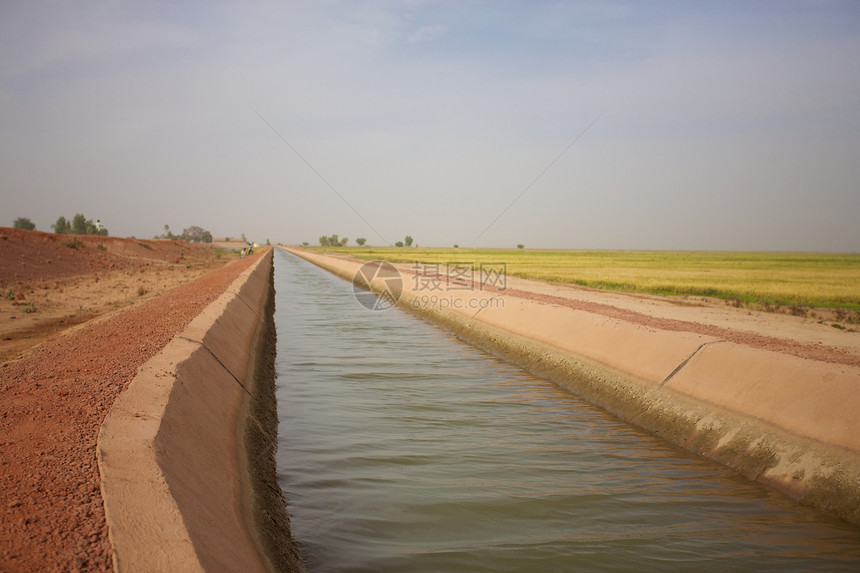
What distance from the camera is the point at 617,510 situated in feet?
15.3

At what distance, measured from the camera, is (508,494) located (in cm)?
488

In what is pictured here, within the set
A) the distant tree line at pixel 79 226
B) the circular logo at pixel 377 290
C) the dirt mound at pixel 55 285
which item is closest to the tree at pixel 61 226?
the distant tree line at pixel 79 226

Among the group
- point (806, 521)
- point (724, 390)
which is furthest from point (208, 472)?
point (724, 390)

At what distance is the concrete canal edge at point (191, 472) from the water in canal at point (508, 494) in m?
0.31

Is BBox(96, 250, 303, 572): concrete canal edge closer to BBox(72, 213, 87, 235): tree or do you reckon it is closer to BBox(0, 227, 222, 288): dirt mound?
BBox(0, 227, 222, 288): dirt mound

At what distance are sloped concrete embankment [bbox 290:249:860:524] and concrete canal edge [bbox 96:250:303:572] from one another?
4.20 metres

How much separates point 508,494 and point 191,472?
249 cm

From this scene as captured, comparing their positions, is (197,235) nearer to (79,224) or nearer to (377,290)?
(79,224)

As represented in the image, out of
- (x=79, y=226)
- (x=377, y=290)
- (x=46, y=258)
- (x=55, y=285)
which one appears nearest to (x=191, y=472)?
(x=55, y=285)

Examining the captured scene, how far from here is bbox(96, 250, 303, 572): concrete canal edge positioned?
271 cm

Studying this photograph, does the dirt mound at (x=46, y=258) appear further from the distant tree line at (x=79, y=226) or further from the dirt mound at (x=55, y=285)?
the distant tree line at (x=79, y=226)

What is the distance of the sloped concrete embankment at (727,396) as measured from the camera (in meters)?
4.92

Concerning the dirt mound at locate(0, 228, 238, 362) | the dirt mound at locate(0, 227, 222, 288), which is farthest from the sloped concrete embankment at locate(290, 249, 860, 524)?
the dirt mound at locate(0, 227, 222, 288)

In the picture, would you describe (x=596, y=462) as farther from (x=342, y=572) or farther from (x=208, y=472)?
(x=208, y=472)
